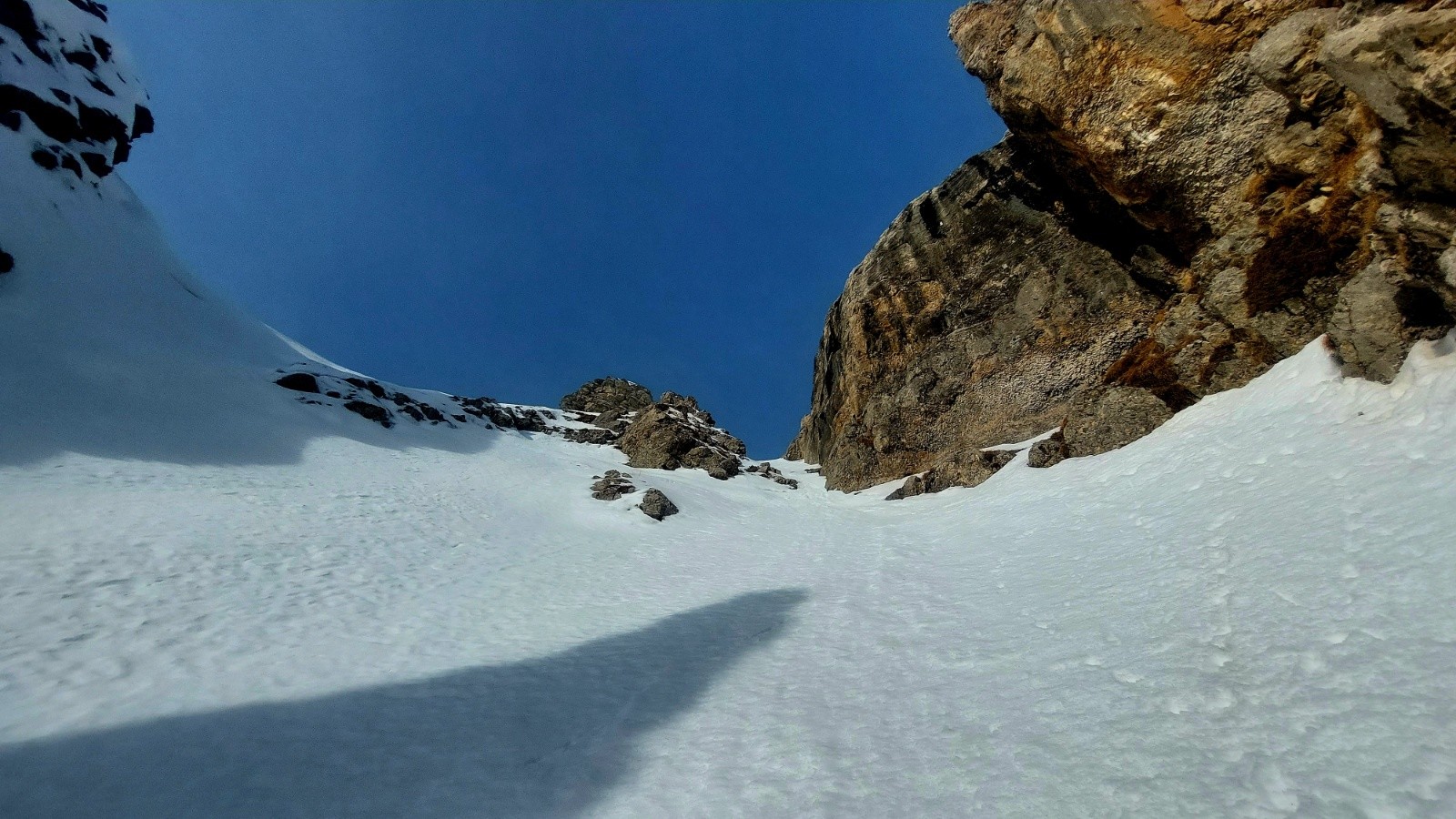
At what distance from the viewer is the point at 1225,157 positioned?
1756cm

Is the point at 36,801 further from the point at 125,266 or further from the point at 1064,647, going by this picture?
the point at 125,266

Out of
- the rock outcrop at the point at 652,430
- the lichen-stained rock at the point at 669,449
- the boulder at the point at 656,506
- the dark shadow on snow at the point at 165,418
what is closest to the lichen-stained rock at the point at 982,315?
the lichen-stained rock at the point at 669,449

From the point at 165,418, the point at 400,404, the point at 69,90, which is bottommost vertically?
the point at 165,418

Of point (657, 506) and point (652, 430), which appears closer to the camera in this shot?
point (657, 506)

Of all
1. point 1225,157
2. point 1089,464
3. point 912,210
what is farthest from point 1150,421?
point 912,210

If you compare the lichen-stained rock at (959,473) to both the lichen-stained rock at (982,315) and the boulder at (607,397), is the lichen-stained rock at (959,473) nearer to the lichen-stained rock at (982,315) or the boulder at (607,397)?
the lichen-stained rock at (982,315)

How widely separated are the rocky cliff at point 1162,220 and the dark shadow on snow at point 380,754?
44.4 feet

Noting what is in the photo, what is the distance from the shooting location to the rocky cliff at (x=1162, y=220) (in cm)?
948

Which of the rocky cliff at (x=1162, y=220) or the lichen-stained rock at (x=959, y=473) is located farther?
the lichen-stained rock at (x=959, y=473)

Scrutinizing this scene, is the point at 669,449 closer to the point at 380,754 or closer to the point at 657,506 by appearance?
the point at 657,506

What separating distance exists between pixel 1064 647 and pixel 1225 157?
1934cm

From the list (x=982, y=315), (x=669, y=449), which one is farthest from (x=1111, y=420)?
(x=669, y=449)

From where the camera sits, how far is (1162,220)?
20391mm

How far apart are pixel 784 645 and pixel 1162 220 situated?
865 inches
